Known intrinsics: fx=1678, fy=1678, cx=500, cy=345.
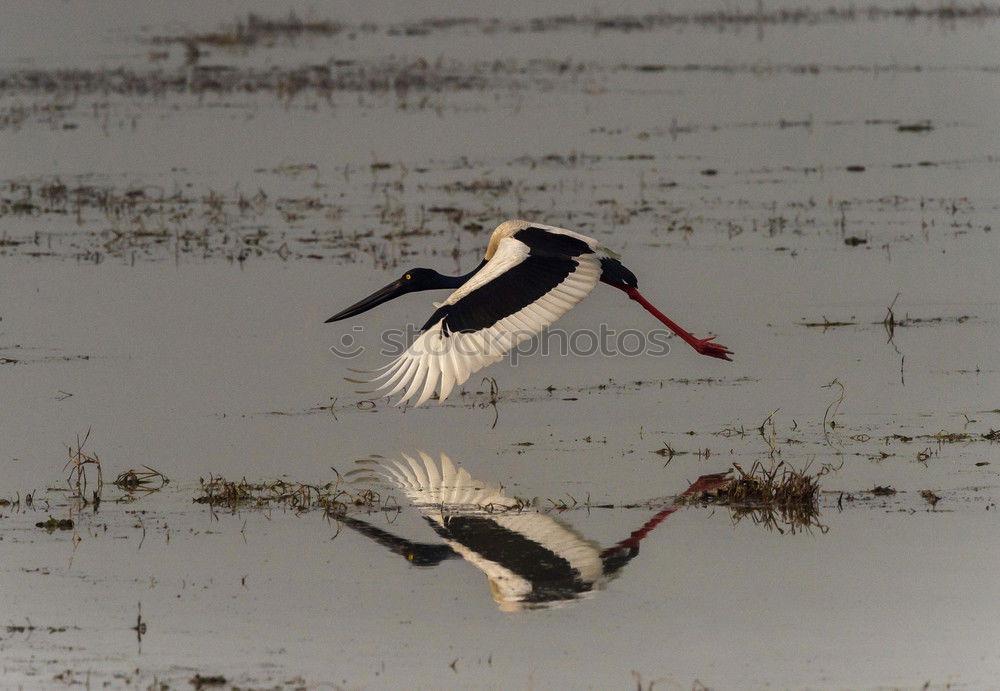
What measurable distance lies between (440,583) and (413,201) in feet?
27.8

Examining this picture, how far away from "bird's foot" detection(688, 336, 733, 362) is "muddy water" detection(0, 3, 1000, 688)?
0.36ft

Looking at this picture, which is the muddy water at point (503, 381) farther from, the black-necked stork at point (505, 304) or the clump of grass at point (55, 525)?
the black-necked stork at point (505, 304)

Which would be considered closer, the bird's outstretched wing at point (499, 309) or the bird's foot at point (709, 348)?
the bird's outstretched wing at point (499, 309)

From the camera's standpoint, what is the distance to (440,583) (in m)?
5.99

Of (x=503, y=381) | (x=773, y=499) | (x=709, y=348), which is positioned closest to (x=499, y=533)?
(x=773, y=499)

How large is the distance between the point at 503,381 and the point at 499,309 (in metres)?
1.46

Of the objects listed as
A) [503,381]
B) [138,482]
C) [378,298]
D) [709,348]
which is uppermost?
[378,298]

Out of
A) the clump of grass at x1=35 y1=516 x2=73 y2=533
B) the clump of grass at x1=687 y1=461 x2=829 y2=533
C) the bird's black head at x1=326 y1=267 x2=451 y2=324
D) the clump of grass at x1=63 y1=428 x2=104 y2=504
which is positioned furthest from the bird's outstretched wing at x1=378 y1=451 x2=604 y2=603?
the bird's black head at x1=326 y1=267 x2=451 y2=324

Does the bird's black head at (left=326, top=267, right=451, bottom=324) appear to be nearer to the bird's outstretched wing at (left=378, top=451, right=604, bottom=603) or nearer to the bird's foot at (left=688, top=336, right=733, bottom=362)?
the bird's foot at (left=688, top=336, right=733, bottom=362)

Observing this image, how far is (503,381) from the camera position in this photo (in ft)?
30.0

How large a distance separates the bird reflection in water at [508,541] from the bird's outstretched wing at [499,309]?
0.41 m

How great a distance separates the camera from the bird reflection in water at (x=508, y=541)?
592 centimetres

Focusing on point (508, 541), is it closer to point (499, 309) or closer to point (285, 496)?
point (285, 496)

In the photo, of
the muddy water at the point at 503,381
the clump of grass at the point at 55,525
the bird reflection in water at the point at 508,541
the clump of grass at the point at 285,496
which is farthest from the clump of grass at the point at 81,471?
the bird reflection in water at the point at 508,541
